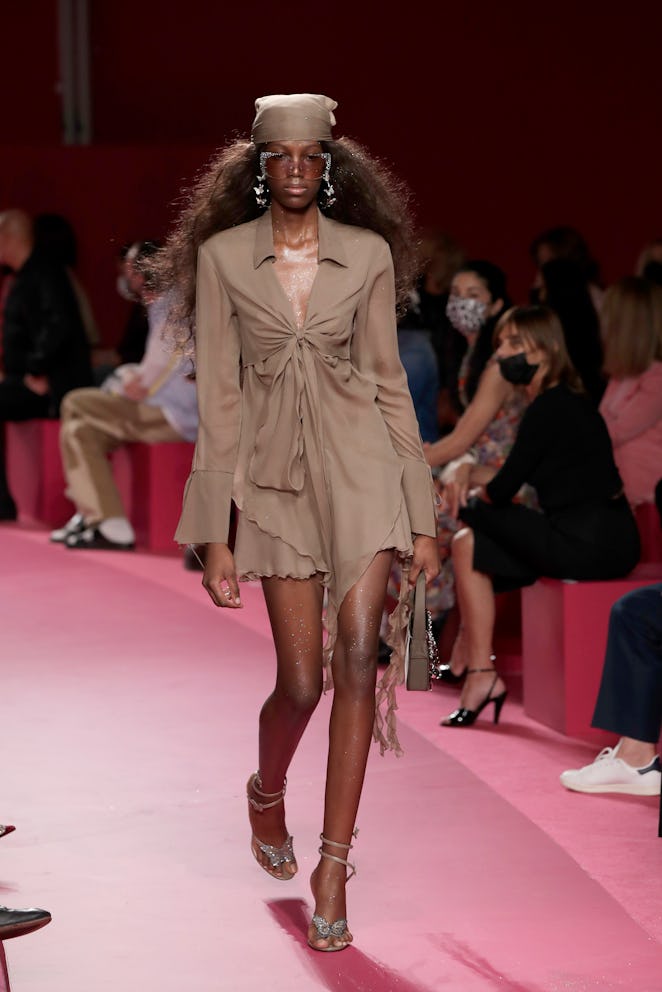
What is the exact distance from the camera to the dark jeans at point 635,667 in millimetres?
4129

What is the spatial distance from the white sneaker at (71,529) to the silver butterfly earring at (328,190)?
15.3 feet

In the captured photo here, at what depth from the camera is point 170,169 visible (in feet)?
33.3

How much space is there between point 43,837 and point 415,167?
24.1ft

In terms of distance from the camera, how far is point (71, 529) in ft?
25.6

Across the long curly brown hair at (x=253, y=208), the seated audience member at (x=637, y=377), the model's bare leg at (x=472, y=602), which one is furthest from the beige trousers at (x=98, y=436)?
the long curly brown hair at (x=253, y=208)

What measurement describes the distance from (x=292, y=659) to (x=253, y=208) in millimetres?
869

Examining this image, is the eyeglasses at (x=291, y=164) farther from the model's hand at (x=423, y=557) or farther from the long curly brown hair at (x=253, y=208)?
the model's hand at (x=423, y=557)

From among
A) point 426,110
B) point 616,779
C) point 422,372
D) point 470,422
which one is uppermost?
point 426,110

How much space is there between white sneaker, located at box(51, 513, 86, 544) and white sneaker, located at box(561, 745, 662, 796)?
407cm

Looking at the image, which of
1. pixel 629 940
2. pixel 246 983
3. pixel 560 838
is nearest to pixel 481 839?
pixel 560 838

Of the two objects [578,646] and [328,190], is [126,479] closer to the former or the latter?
[578,646]

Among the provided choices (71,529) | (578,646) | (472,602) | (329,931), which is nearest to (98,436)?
(71,529)

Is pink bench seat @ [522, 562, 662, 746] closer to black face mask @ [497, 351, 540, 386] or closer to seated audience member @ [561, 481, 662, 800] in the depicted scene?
seated audience member @ [561, 481, 662, 800]

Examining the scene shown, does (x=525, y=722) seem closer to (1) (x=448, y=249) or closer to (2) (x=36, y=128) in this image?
(1) (x=448, y=249)
